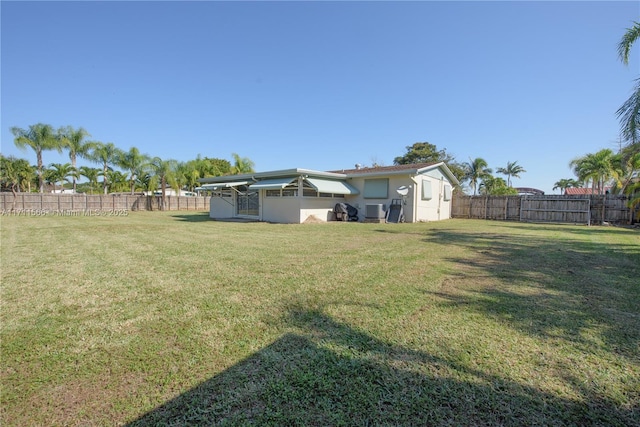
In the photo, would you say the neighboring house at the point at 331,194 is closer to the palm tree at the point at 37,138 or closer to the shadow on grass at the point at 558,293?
the shadow on grass at the point at 558,293

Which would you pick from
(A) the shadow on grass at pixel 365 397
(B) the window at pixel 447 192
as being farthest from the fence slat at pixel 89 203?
(A) the shadow on grass at pixel 365 397

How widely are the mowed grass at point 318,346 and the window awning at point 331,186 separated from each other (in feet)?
34.7

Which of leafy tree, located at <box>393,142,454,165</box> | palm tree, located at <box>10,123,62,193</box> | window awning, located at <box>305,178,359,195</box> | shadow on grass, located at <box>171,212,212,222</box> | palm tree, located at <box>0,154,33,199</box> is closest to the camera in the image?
window awning, located at <box>305,178,359,195</box>

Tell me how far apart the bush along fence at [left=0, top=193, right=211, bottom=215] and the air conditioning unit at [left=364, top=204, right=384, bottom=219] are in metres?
24.5

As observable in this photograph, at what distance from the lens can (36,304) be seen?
3441 mm

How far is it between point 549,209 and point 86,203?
39571 millimetres

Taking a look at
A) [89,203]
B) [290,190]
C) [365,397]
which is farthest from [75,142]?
[365,397]

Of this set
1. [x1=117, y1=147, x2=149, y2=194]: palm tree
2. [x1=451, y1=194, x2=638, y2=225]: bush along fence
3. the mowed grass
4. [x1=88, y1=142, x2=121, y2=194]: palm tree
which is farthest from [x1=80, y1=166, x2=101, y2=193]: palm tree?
[x1=451, y1=194, x2=638, y2=225]: bush along fence

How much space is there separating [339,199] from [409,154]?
25.0 metres

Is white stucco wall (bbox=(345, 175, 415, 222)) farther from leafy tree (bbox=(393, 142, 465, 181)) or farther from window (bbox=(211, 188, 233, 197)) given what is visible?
leafy tree (bbox=(393, 142, 465, 181))

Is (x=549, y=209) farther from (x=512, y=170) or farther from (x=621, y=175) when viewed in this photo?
(x=512, y=170)

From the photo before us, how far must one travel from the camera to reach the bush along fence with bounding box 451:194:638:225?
16.8m

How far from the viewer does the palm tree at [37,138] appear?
2811 centimetres

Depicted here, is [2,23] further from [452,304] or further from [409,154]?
[409,154]
